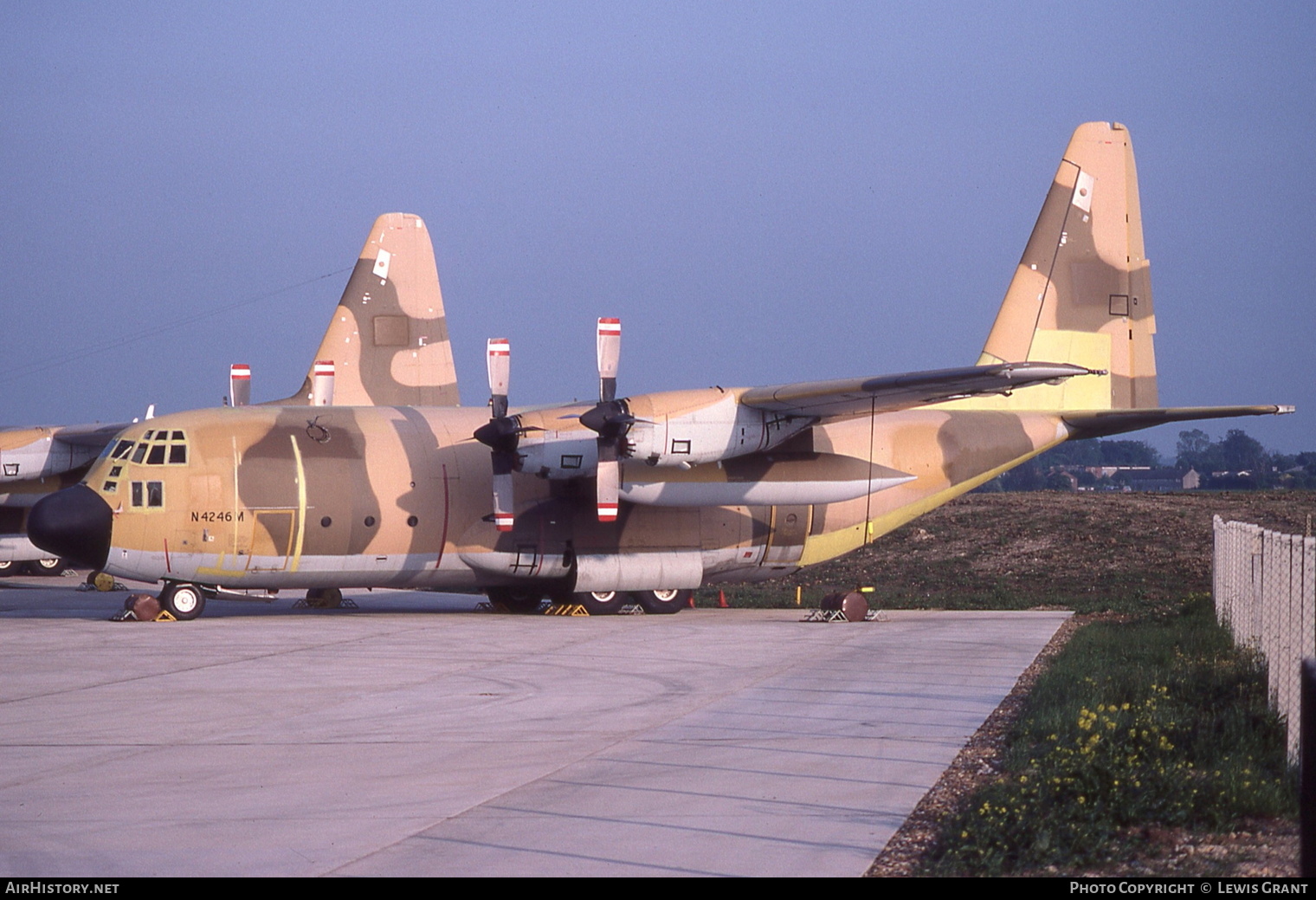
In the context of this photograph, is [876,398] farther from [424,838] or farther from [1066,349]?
[424,838]

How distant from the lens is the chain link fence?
930 centimetres

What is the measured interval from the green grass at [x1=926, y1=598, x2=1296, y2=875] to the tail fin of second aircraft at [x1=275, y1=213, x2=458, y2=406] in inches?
812

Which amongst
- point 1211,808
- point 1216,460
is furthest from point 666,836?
point 1216,460

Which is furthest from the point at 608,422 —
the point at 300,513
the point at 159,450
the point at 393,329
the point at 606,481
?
the point at 393,329

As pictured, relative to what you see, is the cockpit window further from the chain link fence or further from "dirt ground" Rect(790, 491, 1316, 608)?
"dirt ground" Rect(790, 491, 1316, 608)

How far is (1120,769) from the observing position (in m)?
8.49

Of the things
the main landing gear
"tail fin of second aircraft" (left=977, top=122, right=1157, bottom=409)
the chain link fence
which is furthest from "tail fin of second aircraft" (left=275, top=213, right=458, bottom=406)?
the chain link fence

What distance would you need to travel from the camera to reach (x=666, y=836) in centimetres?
770

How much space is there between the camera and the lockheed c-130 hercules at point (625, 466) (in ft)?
68.5

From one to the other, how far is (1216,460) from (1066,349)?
139118 mm

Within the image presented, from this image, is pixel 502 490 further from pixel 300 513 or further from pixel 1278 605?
pixel 1278 605

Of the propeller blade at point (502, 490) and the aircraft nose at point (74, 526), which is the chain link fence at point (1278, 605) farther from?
the aircraft nose at point (74, 526)

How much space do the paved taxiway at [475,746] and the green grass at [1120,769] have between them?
601 mm

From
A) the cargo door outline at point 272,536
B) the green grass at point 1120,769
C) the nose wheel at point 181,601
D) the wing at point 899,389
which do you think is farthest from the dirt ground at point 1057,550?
the green grass at point 1120,769
